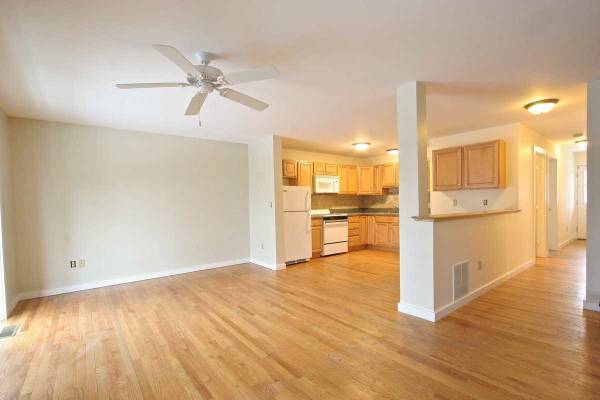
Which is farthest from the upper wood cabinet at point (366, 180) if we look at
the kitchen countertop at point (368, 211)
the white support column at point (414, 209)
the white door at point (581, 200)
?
the white door at point (581, 200)

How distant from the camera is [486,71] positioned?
8.61 ft

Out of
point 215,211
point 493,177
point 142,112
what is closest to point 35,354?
point 142,112

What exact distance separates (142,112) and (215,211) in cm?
221

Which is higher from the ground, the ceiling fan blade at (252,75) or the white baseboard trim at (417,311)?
the ceiling fan blade at (252,75)

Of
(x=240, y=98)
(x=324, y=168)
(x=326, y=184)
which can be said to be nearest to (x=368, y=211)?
(x=326, y=184)

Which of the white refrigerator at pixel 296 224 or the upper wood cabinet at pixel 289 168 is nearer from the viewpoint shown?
the white refrigerator at pixel 296 224

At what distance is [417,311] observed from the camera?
2900 mm

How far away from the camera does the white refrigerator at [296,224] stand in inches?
210

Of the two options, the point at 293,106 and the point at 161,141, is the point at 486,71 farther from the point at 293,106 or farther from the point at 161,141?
the point at 161,141

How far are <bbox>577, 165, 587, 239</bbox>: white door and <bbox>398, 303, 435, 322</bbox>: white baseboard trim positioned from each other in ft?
24.5

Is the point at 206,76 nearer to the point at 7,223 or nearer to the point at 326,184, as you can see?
the point at 7,223

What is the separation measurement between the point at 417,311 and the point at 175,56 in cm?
308

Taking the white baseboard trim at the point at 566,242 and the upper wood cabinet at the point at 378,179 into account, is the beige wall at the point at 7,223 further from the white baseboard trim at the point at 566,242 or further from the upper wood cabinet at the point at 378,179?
the white baseboard trim at the point at 566,242

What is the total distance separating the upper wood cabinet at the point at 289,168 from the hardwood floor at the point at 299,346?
2.66 m
